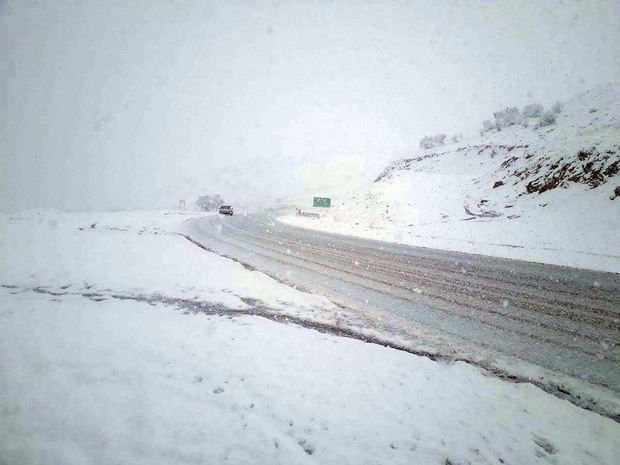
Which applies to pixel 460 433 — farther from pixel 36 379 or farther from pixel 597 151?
pixel 597 151

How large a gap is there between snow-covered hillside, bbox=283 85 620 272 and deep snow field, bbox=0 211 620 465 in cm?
907

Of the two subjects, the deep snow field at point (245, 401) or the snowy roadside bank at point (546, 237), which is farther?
the snowy roadside bank at point (546, 237)

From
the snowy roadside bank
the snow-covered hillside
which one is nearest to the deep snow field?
the snowy roadside bank

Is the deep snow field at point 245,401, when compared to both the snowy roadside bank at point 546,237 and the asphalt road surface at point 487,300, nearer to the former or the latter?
the asphalt road surface at point 487,300

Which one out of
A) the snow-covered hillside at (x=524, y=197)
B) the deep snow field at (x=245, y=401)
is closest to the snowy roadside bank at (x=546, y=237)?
the snow-covered hillside at (x=524, y=197)

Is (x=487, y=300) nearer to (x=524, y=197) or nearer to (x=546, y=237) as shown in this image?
(x=546, y=237)

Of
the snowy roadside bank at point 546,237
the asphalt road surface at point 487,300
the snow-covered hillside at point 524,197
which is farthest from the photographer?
the snow-covered hillside at point 524,197

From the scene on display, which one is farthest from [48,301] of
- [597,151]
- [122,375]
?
[597,151]

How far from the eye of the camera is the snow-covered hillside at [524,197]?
1228 centimetres

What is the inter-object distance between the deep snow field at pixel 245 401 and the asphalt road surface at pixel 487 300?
0.84 m

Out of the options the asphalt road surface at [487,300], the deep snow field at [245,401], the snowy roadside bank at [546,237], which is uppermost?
the snowy roadside bank at [546,237]

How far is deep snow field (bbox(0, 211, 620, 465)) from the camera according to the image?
205 cm

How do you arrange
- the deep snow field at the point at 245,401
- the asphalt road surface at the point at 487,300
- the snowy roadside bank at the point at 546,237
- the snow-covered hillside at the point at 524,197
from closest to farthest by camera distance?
the deep snow field at the point at 245,401 < the asphalt road surface at the point at 487,300 < the snowy roadside bank at the point at 546,237 < the snow-covered hillside at the point at 524,197

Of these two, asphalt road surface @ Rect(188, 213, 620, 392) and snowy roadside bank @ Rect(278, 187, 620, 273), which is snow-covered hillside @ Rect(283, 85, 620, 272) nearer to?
snowy roadside bank @ Rect(278, 187, 620, 273)
